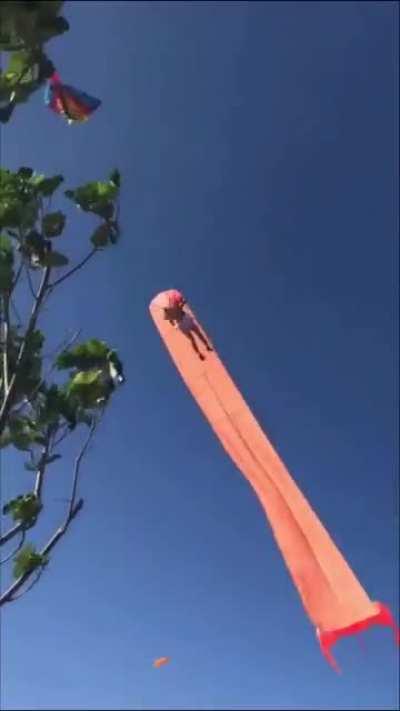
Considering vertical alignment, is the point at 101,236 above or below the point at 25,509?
above

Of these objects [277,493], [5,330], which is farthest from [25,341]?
[277,493]

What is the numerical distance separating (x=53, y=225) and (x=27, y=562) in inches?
165

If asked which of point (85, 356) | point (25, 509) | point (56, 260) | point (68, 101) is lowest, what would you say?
point (25, 509)

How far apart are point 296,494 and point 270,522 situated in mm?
487

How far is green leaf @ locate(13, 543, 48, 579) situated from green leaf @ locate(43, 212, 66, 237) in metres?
3.95

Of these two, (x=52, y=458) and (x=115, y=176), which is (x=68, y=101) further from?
(x=52, y=458)

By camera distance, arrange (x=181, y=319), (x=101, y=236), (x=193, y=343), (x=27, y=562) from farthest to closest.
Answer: (x=181, y=319)
(x=193, y=343)
(x=101, y=236)
(x=27, y=562)

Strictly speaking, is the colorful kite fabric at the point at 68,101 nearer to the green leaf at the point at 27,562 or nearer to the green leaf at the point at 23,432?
the green leaf at the point at 23,432

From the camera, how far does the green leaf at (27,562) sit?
30.7 ft

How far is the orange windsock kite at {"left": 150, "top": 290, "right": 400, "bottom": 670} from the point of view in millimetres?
8539

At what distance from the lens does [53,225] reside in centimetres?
1014

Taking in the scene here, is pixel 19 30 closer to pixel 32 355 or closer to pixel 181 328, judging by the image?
pixel 32 355

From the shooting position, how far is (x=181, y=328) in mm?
12031

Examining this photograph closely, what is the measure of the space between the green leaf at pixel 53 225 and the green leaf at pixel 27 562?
3950mm
